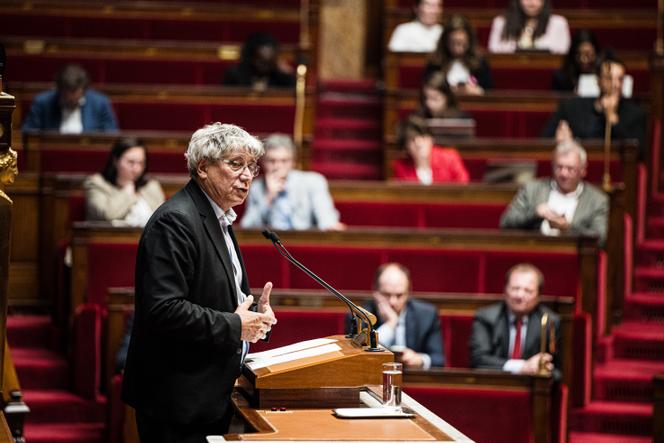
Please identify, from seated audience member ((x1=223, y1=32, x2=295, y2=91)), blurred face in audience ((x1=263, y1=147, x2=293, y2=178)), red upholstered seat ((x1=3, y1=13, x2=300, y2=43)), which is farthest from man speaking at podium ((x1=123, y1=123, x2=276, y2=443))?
red upholstered seat ((x1=3, y1=13, x2=300, y2=43))

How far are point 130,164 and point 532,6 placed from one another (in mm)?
1859

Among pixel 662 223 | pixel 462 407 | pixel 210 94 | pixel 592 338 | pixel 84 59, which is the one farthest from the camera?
pixel 84 59

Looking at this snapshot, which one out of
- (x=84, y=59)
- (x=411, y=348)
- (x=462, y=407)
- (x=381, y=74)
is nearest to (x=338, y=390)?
(x=462, y=407)

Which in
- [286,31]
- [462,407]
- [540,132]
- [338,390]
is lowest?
[462,407]

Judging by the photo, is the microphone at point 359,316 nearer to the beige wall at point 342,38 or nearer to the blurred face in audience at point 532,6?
the blurred face in audience at point 532,6

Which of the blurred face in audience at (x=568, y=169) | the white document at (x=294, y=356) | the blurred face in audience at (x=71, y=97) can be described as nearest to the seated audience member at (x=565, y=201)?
the blurred face in audience at (x=568, y=169)

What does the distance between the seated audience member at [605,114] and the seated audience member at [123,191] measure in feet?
4.37

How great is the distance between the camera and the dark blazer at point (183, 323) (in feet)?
5.57

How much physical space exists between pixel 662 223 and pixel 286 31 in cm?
170

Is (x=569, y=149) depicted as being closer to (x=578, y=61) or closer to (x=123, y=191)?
(x=578, y=61)

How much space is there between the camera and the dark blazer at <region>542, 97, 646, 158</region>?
4.09 m

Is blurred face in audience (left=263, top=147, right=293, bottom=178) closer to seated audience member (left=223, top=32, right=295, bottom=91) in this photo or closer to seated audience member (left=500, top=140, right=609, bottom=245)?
seated audience member (left=500, top=140, right=609, bottom=245)

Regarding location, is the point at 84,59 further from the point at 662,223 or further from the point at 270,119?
the point at 662,223

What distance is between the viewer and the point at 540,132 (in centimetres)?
438
